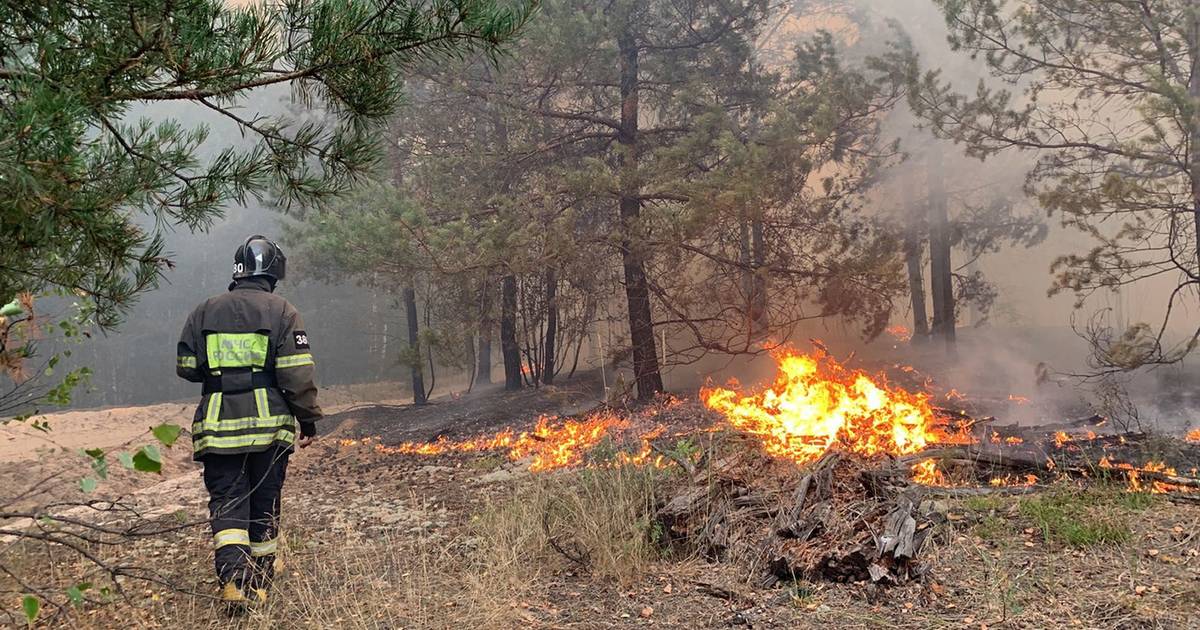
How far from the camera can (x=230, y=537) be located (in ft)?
13.1

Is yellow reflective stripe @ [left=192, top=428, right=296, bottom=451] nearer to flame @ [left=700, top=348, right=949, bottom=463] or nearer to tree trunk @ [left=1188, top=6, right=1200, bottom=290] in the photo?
flame @ [left=700, top=348, right=949, bottom=463]

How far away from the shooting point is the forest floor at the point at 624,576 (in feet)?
11.7

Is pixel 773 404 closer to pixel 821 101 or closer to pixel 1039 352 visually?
pixel 821 101

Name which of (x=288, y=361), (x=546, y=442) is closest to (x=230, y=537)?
(x=288, y=361)

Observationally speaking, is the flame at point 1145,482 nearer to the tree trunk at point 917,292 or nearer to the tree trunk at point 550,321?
the tree trunk at point 550,321

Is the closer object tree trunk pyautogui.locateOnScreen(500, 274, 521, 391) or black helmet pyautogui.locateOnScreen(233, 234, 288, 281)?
black helmet pyautogui.locateOnScreen(233, 234, 288, 281)

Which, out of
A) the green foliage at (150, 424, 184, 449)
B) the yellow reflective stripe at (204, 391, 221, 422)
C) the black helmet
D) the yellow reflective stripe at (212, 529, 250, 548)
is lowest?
the yellow reflective stripe at (212, 529, 250, 548)

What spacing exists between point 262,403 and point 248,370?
8.4 inches

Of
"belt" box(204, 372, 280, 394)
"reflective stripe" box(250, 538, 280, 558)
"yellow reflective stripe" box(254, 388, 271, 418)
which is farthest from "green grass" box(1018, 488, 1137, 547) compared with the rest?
"belt" box(204, 372, 280, 394)

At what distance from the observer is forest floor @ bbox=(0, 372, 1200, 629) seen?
356 cm

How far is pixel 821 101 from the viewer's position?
36.1ft

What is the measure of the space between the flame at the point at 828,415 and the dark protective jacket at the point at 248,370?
13.4 feet

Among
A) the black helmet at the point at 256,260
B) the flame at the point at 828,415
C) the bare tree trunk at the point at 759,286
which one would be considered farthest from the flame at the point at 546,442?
the black helmet at the point at 256,260

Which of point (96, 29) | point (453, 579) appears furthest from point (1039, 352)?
point (96, 29)
